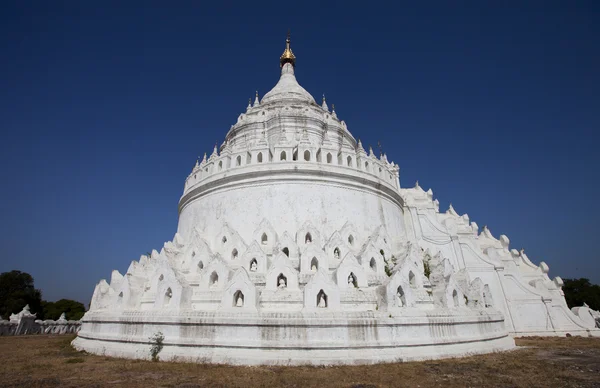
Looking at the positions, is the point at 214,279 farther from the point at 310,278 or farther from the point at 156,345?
the point at 310,278

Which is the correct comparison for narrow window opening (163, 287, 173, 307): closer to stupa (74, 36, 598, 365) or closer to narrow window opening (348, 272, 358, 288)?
stupa (74, 36, 598, 365)

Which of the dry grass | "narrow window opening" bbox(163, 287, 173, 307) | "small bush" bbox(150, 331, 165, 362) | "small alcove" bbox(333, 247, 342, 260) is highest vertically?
"small alcove" bbox(333, 247, 342, 260)

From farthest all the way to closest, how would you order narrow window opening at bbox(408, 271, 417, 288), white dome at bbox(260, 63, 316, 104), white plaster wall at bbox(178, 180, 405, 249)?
white dome at bbox(260, 63, 316, 104)
white plaster wall at bbox(178, 180, 405, 249)
narrow window opening at bbox(408, 271, 417, 288)

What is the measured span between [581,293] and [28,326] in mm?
80320

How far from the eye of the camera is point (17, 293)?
164 feet

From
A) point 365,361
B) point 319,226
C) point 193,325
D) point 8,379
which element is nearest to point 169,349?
point 193,325

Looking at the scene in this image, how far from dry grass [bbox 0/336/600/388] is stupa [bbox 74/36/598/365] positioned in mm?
766

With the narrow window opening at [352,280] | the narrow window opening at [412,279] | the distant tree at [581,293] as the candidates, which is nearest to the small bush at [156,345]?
the narrow window opening at [352,280]

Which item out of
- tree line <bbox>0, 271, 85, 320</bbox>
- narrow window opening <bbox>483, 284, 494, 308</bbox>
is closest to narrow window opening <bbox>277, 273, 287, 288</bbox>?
narrow window opening <bbox>483, 284, 494, 308</bbox>

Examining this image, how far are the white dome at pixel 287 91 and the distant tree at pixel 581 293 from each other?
6179cm

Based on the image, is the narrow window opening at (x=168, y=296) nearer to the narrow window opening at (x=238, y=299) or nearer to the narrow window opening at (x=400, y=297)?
the narrow window opening at (x=238, y=299)

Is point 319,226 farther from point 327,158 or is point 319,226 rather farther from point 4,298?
point 4,298

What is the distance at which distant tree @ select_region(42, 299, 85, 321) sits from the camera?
58500 millimetres

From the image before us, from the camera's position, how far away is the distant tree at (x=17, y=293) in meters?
48.4
